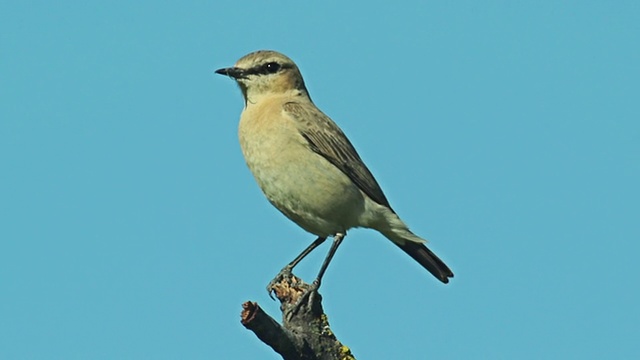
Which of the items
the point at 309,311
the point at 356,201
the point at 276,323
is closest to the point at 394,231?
the point at 356,201

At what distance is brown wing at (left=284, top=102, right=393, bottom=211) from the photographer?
390 inches

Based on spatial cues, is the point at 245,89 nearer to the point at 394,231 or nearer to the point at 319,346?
the point at 394,231

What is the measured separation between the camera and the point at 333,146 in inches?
394

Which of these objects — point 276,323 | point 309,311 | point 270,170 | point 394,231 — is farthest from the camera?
point 394,231

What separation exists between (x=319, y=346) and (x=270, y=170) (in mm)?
2377

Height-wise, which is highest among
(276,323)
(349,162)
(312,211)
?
(349,162)

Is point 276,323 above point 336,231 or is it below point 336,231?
below

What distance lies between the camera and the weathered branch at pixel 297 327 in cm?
700

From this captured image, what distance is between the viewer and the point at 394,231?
10.2 m

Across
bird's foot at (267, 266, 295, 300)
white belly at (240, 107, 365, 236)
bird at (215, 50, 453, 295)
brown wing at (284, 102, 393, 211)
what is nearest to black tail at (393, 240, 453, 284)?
bird at (215, 50, 453, 295)

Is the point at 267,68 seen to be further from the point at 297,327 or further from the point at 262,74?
the point at 297,327

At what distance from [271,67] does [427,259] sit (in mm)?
2365

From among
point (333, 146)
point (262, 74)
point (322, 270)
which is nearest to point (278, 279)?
point (322, 270)

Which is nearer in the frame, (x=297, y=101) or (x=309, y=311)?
(x=309, y=311)
